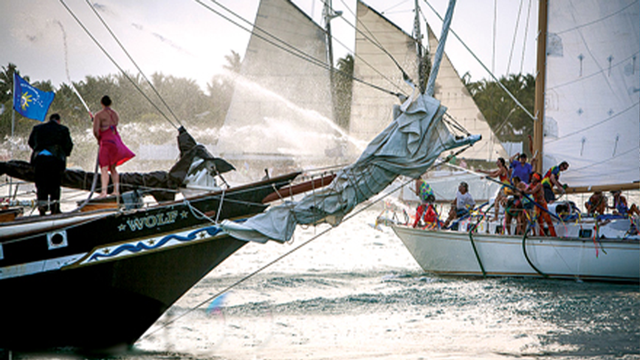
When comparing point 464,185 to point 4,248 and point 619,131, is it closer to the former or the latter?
point 619,131

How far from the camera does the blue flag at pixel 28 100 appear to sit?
1090 cm

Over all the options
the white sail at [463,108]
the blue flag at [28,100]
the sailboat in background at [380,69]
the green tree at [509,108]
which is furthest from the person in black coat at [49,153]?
the green tree at [509,108]

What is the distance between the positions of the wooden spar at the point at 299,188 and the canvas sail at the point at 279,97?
26.3 metres

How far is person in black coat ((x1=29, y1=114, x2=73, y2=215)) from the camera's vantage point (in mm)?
9641

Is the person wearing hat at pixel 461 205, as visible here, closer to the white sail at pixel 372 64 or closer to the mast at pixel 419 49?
the white sail at pixel 372 64

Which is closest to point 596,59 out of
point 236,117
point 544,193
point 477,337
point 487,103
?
point 544,193

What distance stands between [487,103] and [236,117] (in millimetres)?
34634

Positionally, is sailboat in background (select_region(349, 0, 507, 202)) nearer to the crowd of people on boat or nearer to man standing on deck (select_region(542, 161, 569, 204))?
the crowd of people on boat

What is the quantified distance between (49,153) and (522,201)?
10.3 meters

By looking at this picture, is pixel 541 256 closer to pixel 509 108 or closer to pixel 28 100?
pixel 28 100

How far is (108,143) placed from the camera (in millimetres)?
9836

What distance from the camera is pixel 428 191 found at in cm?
1789

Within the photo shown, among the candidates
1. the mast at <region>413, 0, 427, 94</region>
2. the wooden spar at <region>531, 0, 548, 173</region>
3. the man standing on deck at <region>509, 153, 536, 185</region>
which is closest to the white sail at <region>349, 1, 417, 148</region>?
the mast at <region>413, 0, 427, 94</region>

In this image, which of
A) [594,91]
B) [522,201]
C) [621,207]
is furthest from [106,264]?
[594,91]
